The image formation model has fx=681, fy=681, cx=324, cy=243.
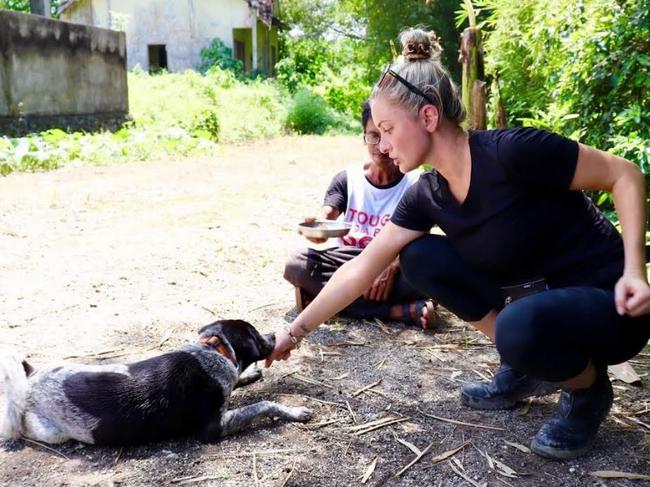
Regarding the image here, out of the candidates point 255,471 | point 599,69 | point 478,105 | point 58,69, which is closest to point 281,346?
point 255,471

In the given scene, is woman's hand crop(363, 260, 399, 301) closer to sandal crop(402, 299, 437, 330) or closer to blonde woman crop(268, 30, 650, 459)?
sandal crop(402, 299, 437, 330)

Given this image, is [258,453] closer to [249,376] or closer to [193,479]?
[193,479]

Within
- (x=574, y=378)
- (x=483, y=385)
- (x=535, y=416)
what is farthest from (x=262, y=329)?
(x=574, y=378)

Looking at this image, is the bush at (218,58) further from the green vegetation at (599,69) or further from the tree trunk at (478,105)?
the tree trunk at (478,105)

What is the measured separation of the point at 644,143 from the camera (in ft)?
15.7

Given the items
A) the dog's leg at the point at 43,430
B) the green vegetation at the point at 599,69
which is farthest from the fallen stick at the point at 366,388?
the green vegetation at the point at 599,69

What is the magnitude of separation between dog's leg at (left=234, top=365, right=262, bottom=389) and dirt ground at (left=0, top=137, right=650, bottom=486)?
0.06 m

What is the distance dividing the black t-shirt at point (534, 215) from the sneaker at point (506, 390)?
55cm

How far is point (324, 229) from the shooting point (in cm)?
394

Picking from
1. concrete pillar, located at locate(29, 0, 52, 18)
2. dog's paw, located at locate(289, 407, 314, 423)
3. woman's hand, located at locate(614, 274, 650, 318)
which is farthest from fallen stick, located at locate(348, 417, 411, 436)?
concrete pillar, located at locate(29, 0, 52, 18)

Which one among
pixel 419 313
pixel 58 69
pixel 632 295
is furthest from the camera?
pixel 58 69

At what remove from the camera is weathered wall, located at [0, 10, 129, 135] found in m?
11.7

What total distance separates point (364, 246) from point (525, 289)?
1748 mm

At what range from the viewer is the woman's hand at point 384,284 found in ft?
13.7
